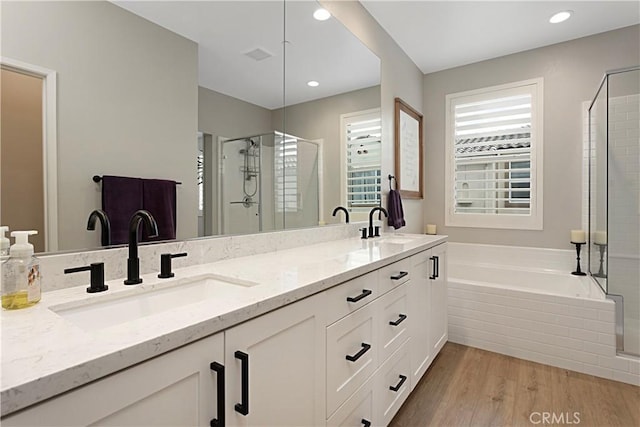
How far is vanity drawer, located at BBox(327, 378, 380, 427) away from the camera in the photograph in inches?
46.7

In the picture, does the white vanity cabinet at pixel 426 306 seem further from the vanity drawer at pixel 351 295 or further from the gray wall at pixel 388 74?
the gray wall at pixel 388 74

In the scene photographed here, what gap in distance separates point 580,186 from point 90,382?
3.70m

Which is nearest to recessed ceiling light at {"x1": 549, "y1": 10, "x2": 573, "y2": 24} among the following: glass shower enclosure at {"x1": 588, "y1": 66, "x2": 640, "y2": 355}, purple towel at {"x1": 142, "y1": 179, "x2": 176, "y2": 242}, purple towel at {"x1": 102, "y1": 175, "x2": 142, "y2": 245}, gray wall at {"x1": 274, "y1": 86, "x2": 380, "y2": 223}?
glass shower enclosure at {"x1": 588, "y1": 66, "x2": 640, "y2": 355}

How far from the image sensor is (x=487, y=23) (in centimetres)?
273

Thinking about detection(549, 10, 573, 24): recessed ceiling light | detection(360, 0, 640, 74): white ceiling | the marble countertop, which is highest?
detection(360, 0, 640, 74): white ceiling

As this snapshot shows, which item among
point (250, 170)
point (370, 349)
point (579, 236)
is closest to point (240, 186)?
point (250, 170)

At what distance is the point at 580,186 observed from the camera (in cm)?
300

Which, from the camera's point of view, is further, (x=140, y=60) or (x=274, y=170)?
(x=274, y=170)

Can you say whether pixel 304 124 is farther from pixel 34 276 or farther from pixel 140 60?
pixel 34 276

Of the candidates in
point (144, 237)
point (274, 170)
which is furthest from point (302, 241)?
point (144, 237)

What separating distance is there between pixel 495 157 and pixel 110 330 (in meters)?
3.58

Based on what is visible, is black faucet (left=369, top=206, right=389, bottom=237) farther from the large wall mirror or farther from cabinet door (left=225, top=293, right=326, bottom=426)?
cabinet door (left=225, top=293, right=326, bottom=426)

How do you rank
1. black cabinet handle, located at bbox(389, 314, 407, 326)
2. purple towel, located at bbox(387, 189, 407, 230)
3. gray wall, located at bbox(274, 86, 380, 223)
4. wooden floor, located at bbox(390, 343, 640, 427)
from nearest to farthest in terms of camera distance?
black cabinet handle, located at bbox(389, 314, 407, 326) < wooden floor, located at bbox(390, 343, 640, 427) < gray wall, located at bbox(274, 86, 380, 223) < purple towel, located at bbox(387, 189, 407, 230)

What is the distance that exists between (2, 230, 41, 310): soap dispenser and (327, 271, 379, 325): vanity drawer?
0.79 metres
